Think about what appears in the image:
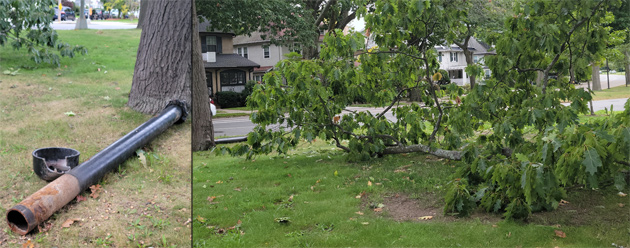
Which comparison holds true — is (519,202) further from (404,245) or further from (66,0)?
(66,0)

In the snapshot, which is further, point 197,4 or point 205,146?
point 205,146

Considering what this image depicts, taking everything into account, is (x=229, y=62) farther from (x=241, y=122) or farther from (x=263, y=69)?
(x=241, y=122)

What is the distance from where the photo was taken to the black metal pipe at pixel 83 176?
275 cm

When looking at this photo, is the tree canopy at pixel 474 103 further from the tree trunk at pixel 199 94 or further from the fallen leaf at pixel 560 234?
the tree trunk at pixel 199 94

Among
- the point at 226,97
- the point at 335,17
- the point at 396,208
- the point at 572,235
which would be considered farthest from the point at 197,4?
the point at 572,235

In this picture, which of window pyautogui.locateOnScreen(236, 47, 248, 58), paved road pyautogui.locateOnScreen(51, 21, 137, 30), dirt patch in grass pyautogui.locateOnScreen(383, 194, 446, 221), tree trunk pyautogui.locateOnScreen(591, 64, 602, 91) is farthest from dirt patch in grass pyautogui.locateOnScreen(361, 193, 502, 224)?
paved road pyautogui.locateOnScreen(51, 21, 137, 30)

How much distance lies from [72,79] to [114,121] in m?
0.42

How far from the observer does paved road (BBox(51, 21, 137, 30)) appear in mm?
2326

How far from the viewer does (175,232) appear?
9.05ft

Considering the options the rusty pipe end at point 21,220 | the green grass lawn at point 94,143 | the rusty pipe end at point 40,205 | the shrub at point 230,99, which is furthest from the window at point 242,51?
the rusty pipe end at point 21,220

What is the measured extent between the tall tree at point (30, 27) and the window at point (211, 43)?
0.96 metres

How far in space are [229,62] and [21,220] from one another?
153 cm

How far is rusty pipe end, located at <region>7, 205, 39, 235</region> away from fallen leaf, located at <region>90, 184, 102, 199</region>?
0.38 meters

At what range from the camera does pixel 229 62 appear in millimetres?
2562
